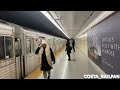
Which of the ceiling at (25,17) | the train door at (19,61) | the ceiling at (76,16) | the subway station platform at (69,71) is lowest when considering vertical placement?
the subway station platform at (69,71)

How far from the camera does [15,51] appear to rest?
22.7 feet

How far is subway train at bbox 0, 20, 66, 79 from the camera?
5762 mm

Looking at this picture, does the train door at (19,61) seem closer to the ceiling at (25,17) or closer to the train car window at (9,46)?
the train car window at (9,46)

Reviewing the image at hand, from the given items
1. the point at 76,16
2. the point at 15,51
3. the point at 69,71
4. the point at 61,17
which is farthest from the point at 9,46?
the point at 76,16

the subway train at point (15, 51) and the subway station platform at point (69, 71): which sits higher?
the subway train at point (15, 51)

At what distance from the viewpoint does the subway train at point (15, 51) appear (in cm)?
576

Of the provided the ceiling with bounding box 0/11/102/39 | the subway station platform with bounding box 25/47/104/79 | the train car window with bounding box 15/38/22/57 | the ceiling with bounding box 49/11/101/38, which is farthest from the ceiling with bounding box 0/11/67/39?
the subway station platform with bounding box 25/47/104/79

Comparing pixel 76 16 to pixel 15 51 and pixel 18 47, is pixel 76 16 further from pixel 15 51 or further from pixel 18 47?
pixel 15 51

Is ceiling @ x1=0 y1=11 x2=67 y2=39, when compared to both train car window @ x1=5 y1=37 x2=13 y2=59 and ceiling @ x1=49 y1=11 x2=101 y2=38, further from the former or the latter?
train car window @ x1=5 y1=37 x2=13 y2=59

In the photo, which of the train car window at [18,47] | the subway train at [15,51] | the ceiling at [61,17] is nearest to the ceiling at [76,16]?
the ceiling at [61,17]
